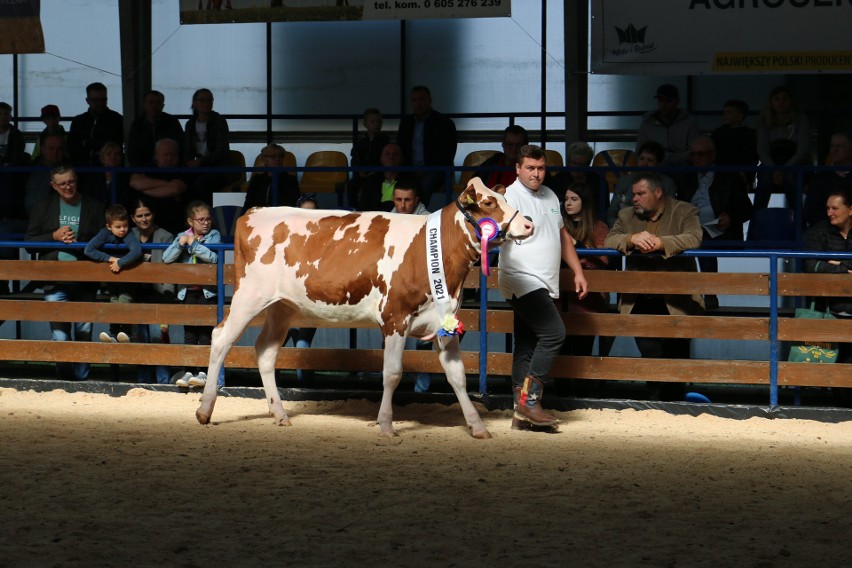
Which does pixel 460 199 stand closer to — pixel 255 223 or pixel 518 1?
pixel 255 223

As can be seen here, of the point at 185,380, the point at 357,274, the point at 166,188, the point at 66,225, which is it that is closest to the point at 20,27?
the point at 166,188

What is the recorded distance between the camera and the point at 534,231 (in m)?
8.84

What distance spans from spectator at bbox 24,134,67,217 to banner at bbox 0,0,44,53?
1.05 m

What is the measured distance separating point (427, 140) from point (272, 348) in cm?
392

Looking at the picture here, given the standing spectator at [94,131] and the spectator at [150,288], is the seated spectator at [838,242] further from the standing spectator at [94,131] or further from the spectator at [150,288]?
the standing spectator at [94,131]

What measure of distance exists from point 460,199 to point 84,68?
11493 millimetres

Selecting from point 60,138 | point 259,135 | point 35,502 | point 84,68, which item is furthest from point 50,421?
point 84,68

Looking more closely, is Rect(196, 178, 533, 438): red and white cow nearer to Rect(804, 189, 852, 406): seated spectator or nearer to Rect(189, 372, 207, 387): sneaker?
Rect(189, 372, 207, 387): sneaker

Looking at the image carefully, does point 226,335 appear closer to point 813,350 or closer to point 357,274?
point 357,274

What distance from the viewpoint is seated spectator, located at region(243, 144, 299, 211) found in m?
12.7

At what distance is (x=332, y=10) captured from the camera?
1262 centimetres

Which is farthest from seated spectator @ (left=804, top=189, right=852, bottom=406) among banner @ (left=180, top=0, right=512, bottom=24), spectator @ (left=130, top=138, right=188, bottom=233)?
spectator @ (left=130, top=138, right=188, bottom=233)

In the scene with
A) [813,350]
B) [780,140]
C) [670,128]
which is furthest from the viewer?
[670,128]

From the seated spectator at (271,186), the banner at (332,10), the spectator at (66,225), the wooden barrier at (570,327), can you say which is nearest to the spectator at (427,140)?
the banner at (332,10)
